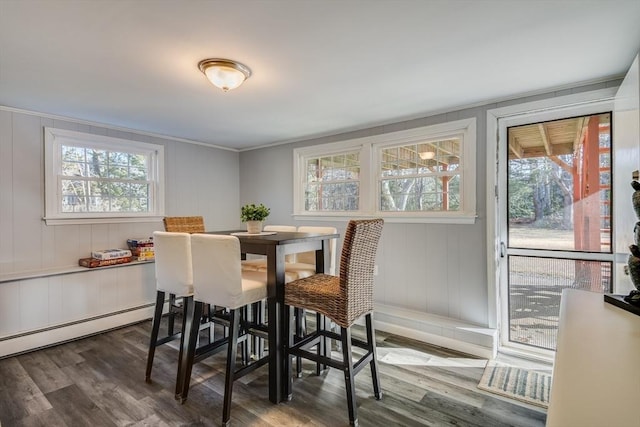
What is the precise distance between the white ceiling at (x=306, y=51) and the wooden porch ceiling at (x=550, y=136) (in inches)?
13.8

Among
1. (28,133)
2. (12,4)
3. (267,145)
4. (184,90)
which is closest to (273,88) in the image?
(184,90)

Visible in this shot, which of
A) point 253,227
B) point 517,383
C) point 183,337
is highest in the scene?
point 253,227

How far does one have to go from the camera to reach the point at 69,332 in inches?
124

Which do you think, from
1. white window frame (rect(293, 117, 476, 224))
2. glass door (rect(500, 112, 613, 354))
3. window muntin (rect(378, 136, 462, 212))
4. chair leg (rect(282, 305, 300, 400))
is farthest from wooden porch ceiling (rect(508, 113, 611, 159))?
chair leg (rect(282, 305, 300, 400))

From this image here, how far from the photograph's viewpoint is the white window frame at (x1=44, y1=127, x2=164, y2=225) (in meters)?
3.23

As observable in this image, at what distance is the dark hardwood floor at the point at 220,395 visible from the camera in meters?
1.97

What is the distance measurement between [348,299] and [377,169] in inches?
83.9

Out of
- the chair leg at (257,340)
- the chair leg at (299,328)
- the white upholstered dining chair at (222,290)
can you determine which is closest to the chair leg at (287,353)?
the white upholstered dining chair at (222,290)

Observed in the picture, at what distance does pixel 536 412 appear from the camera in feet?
6.63

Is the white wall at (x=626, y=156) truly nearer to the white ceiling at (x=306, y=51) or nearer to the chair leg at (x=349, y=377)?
the white ceiling at (x=306, y=51)

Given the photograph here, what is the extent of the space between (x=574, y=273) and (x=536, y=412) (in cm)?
124

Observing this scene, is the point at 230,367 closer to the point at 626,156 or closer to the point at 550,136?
the point at 626,156

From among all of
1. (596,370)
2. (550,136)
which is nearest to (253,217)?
(596,370)

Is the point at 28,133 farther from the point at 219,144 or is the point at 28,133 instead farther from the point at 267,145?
the point at 267,145
